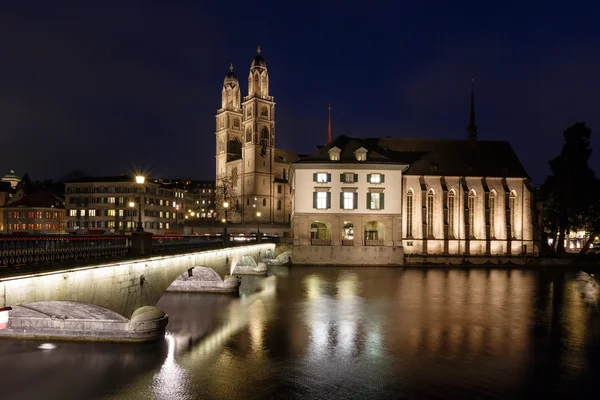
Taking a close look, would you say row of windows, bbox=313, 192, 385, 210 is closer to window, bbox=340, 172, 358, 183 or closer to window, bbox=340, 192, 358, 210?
window, bbox=340, 192, 358, 210

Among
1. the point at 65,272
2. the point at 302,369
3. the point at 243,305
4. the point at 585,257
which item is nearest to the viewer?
the point at 65,272

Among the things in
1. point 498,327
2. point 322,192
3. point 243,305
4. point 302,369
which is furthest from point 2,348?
point 322,192

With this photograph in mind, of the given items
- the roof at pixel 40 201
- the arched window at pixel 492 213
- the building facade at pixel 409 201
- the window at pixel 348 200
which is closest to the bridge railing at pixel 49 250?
the building facade at pixel 409 201

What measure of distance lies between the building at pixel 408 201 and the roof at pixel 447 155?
158mm

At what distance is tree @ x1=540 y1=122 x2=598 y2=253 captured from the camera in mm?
71625

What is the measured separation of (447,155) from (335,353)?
60.2 meters

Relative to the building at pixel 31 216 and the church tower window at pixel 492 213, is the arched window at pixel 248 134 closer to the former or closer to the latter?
the building at pixel 31 216

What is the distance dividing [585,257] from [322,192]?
136 feet

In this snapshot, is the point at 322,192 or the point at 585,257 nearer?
the point at 322,192

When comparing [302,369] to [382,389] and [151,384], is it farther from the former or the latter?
[151,384]

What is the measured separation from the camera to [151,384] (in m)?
18.5

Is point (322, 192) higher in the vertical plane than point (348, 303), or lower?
higher

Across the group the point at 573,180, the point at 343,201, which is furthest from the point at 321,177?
the point at 573,180

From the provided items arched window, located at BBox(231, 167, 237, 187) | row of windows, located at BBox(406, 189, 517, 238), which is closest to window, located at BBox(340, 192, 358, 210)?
row of windows, located at BBox(406, 189, 517, 238)
